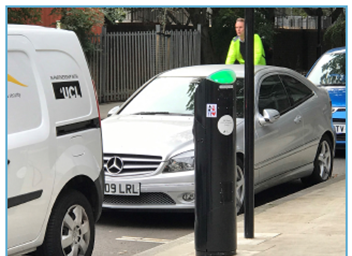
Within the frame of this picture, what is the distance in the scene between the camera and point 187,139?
6691mm

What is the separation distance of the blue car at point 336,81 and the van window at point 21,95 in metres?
7.11

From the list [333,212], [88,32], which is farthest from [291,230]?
[88,32]

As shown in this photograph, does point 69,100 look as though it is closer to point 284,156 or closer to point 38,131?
point 38,131

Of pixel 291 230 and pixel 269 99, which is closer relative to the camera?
pixel 291 230

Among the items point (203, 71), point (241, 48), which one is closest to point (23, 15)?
point (241, 48)

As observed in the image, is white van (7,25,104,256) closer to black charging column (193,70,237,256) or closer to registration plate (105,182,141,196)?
black charging column (193,70,237,256)

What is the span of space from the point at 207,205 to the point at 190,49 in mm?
19558

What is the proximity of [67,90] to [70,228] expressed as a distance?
1.02 meters

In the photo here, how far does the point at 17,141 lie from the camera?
4211 millimetres

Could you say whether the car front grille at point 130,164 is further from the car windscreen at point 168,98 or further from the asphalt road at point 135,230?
the car windscreen at point 168,98

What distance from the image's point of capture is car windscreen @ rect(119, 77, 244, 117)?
7660mm

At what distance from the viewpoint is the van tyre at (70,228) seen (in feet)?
14.9

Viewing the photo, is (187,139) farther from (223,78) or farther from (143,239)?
(223,78)

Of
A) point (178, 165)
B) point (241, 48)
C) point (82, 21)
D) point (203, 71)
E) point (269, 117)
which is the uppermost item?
point (82, 21)
